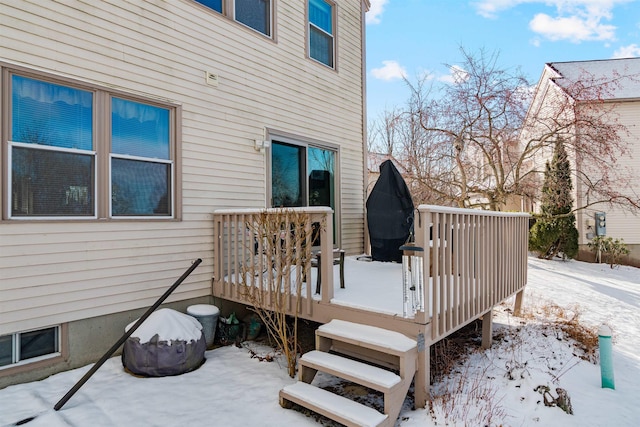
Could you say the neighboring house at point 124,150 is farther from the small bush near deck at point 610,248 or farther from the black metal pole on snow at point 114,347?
the small bush near deck at point 610,248

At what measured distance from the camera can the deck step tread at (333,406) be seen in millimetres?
2502

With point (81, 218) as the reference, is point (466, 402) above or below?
below

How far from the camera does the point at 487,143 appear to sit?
9172 mm

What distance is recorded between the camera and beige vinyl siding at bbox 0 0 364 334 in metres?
3.34

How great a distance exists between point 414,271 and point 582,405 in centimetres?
202

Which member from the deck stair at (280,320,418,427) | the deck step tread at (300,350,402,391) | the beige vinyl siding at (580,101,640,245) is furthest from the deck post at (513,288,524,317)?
the beige vinyl siding at (580,101,640,245)

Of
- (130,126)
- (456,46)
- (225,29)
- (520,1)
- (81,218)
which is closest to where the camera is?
(81,218)

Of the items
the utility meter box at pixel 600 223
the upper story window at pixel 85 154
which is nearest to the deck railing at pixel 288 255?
the upper story window at pixel 85 154

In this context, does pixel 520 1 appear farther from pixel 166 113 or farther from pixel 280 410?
pixel 280 410

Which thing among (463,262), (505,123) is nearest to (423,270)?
(463,262)

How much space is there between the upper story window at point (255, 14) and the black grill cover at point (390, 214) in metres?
2.82

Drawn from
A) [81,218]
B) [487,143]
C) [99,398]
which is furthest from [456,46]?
[99,398]

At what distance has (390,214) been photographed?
216 inches

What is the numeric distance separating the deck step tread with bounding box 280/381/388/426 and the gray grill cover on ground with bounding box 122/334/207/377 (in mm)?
1175
